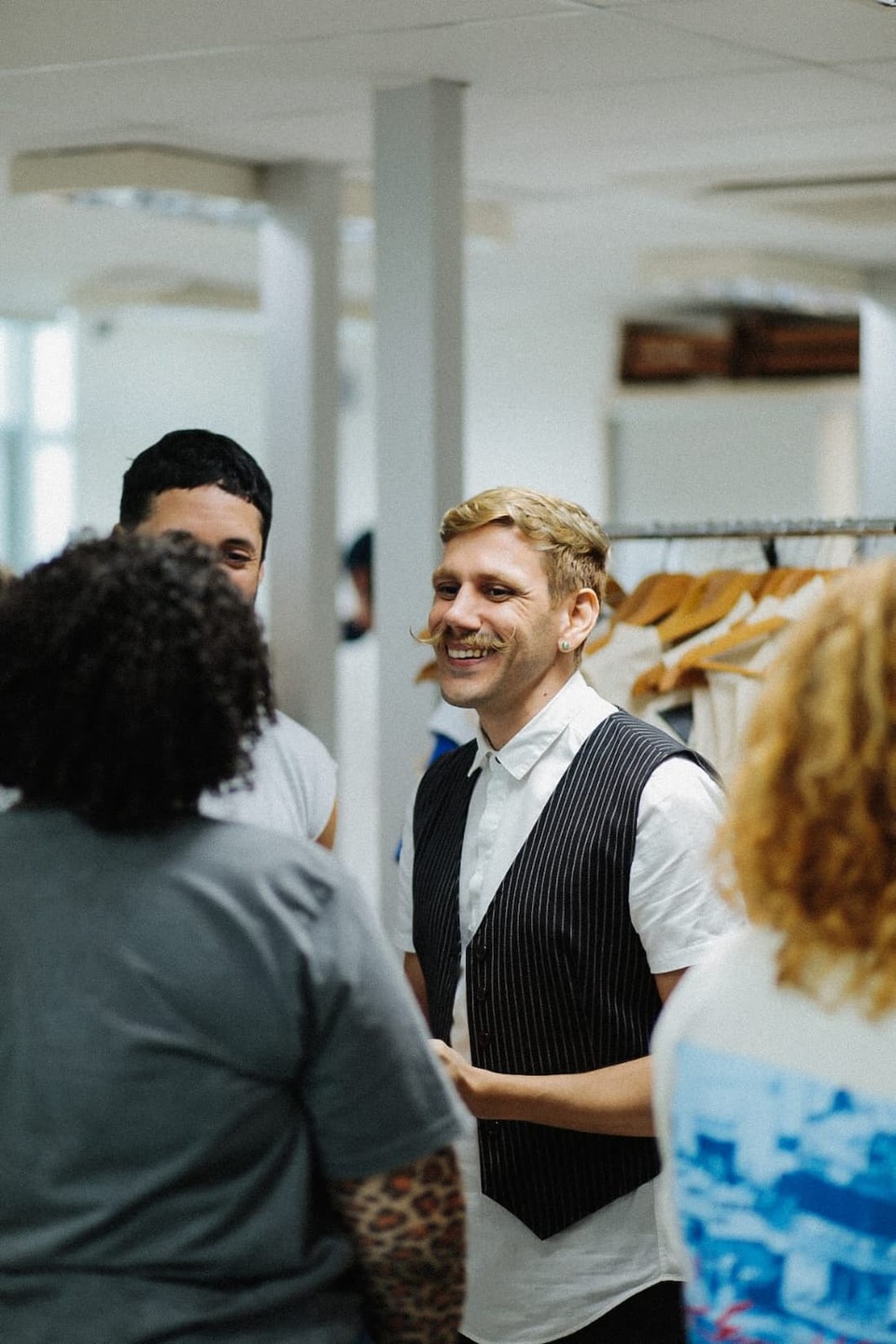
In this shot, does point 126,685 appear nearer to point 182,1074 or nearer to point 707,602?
point 182,1074

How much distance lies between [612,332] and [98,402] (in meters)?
2.79

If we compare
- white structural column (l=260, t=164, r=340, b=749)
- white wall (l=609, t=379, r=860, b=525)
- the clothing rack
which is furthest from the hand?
white wall (l=609, t=379, r=860, b=525)

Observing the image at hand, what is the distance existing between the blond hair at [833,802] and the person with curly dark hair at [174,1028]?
1.11 feet

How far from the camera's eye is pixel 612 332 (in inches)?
376

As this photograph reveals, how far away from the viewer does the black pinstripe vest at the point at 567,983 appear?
2.18 meters

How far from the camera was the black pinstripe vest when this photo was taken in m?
2.18

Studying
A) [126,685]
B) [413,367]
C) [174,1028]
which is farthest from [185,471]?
[413,367]

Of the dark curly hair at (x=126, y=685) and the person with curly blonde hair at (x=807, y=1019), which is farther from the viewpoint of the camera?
the dark curly hair at (x=126, y=685)

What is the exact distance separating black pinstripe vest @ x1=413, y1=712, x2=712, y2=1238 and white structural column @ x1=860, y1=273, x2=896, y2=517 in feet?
16.9

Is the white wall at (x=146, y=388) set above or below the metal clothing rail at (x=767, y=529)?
above

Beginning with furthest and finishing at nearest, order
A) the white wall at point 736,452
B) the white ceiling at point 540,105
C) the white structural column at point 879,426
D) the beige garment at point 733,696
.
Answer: the white wall at point 736,452, the white structural column at point 879,426, the white ceiling at point 540,105, the beige garment at point 733,696

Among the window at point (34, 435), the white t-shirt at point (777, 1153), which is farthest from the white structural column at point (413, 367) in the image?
the window at point (34, 435)

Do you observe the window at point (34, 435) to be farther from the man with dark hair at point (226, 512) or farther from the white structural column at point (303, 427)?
the man with dark hair at point (226, 512)

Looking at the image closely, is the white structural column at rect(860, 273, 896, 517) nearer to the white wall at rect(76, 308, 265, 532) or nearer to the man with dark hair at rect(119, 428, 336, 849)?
the white wall at rect(76, 308, 265, 532)
